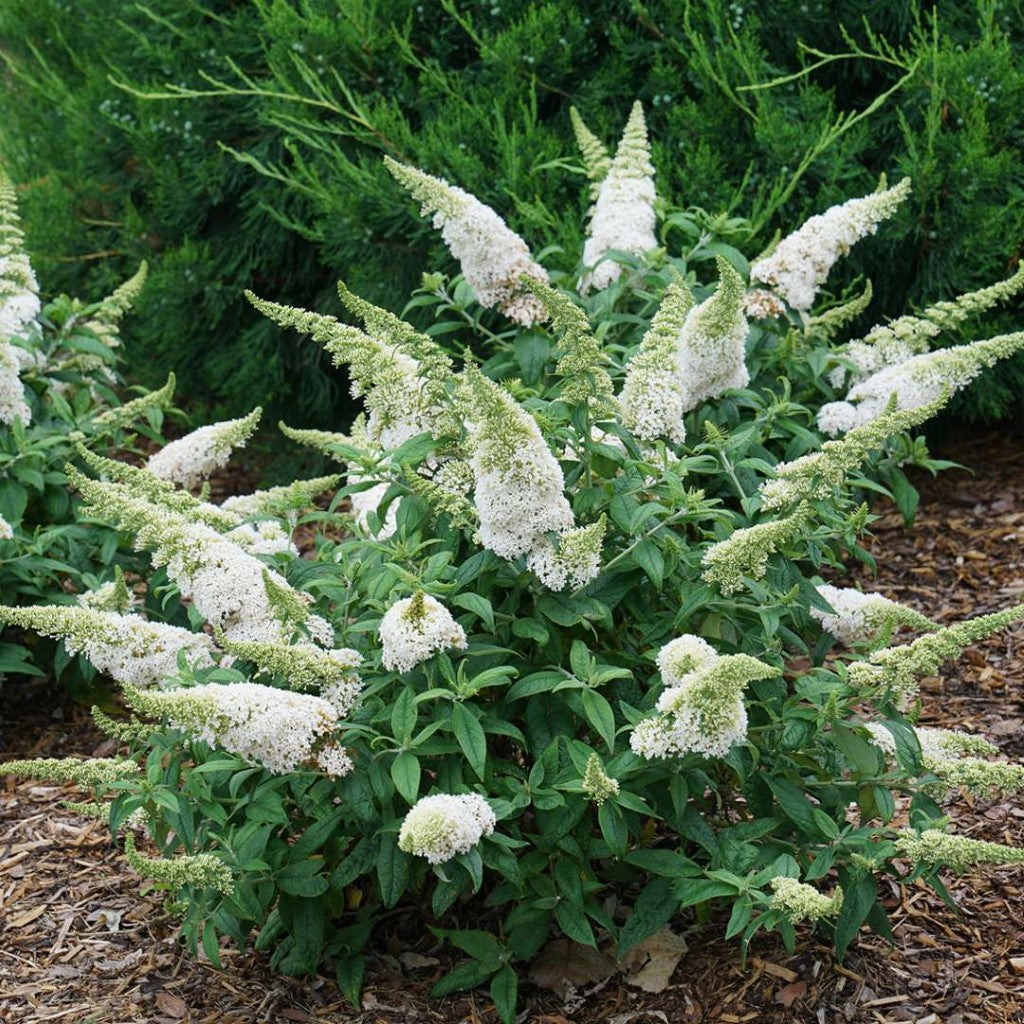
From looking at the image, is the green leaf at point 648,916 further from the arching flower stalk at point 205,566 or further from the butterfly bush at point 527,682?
the arching flower stalk at point 205,566

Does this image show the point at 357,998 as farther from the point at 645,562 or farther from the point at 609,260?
the point at 609,260

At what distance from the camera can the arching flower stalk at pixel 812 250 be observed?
4.05 m

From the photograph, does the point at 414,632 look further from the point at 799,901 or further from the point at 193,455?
the point at 193,455

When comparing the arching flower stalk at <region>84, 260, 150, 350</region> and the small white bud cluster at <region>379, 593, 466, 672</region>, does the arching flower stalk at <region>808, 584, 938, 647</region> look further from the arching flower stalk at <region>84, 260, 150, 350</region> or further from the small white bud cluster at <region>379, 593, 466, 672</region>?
the arching flower stalk at <region>84, 260, 150, 350</region>

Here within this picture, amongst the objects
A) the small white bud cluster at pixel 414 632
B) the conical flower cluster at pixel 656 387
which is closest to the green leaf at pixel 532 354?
the conical flower cluster at pixel 656 387

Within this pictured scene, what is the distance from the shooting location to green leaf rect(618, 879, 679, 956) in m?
2.97

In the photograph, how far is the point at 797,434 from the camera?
371 centimetres

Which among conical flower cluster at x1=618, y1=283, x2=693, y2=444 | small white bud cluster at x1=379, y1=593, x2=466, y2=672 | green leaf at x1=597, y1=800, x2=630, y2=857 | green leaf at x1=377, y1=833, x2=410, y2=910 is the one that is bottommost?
green leaf at x1=377, y1=833, x2=410, y2=910

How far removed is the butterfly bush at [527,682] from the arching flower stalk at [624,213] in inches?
33.8

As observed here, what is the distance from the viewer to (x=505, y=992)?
3016mm

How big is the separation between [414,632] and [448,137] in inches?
137

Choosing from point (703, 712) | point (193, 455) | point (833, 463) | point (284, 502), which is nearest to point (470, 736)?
point (703, 712)

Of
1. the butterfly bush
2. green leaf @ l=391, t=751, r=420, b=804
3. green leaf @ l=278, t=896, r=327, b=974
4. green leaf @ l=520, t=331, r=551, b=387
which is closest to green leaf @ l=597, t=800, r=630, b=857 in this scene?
the butterfly bush

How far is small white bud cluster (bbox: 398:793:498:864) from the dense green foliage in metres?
2.56
